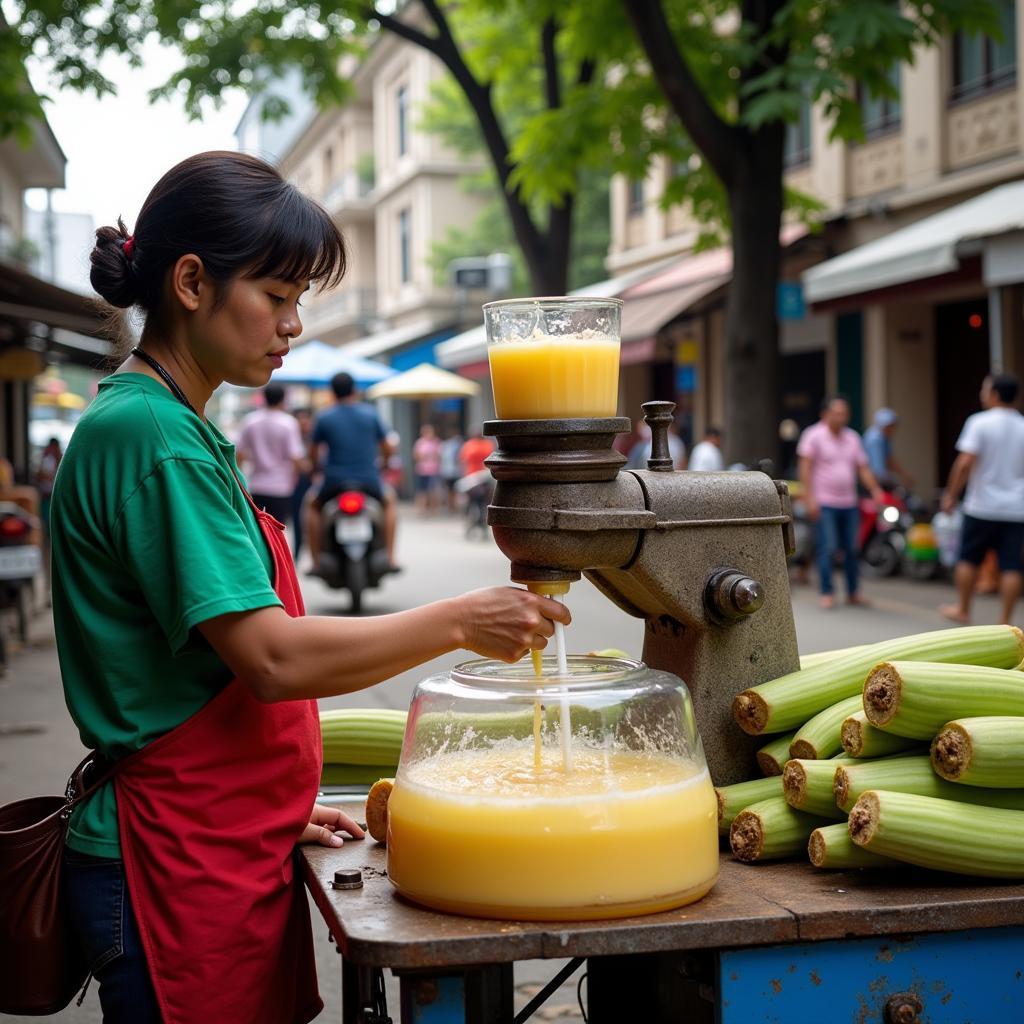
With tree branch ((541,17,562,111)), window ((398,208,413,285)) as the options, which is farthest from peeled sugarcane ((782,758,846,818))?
window ((398,208,413,285))

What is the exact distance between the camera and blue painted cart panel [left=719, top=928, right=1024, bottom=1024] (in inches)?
72.9

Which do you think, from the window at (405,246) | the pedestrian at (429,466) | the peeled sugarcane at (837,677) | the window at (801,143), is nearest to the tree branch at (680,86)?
the window at (801,143)

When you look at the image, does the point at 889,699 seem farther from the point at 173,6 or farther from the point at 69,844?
the point at 173,6

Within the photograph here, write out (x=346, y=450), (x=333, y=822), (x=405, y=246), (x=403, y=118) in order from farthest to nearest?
1. (x=405, y=246)
2. (x=403, y=118)
3. (x=346, y=450)
4. (x=333, y=822)

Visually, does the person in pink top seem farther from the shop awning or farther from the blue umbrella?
the blue umbrella

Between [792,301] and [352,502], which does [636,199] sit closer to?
[792,301]

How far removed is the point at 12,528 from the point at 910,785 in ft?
30.7

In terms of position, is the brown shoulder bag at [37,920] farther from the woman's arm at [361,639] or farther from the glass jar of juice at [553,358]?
the glass jar of juice at [553,358]

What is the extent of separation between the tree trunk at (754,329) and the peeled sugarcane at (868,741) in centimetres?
1064

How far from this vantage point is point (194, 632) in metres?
1.89

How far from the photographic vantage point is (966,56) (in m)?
17.8

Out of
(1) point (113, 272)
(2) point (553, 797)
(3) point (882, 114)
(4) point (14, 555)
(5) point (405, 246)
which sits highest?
(5) point (405, 246)

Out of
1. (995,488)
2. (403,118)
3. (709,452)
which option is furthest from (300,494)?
(403,118)

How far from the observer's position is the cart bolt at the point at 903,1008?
191cm
